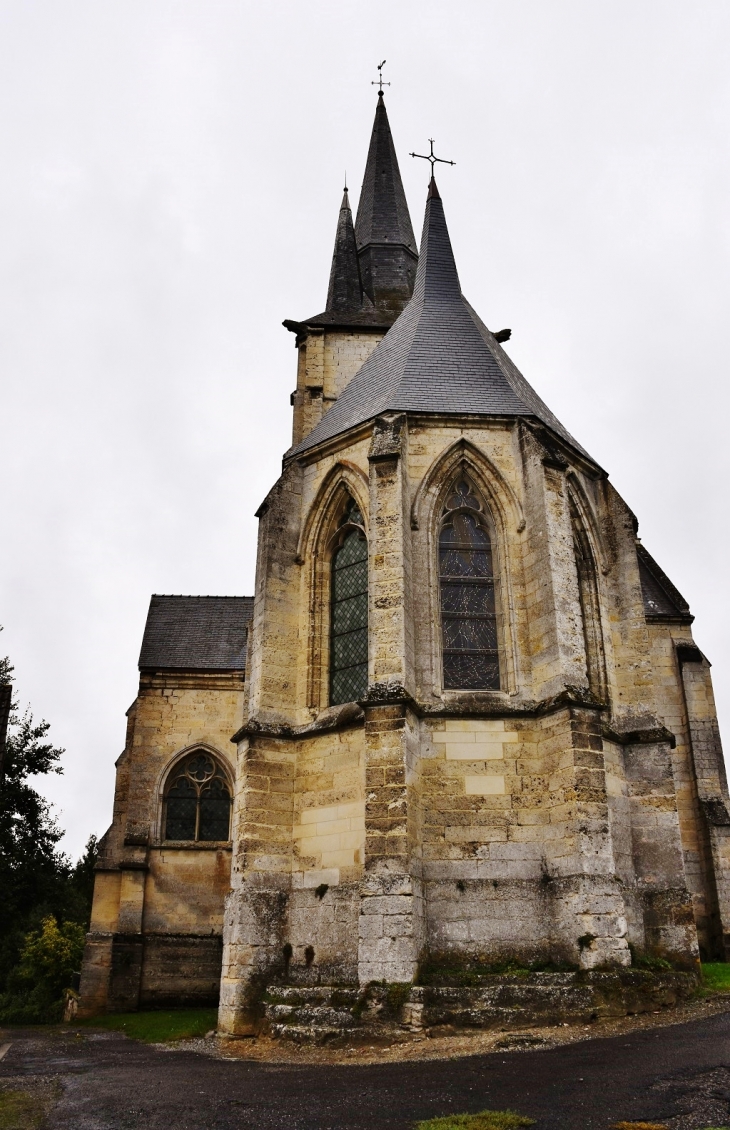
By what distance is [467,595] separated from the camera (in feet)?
39.7

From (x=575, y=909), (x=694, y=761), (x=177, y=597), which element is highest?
(x=177, y=597)

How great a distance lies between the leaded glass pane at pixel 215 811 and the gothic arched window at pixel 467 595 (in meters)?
9.11

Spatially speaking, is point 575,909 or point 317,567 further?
point 317,567

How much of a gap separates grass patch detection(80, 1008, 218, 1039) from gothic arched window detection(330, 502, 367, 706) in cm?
464

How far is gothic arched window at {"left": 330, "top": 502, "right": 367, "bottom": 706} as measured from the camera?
12.1m

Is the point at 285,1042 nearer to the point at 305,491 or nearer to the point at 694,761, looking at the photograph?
the point at 305,491

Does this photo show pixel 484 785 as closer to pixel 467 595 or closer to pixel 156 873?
pixel 467 595

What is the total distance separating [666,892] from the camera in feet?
36.8

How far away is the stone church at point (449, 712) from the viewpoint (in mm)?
10164

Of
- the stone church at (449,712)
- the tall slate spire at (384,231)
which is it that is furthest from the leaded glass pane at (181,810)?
the tall slate spire at (384,231)

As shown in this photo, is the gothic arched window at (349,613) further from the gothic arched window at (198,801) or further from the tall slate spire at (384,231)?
the tall slate spire at (384,231)

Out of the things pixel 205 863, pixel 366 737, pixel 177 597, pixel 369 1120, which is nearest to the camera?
pixel 369 1120

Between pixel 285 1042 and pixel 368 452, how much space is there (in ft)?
23.4

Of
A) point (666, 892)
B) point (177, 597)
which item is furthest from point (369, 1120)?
point (177, 597)
